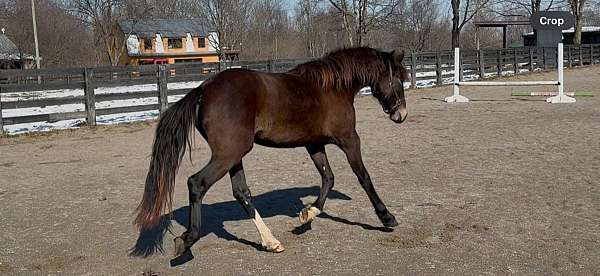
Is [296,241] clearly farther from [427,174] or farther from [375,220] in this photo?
[427,174]

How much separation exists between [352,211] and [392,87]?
4.22ft

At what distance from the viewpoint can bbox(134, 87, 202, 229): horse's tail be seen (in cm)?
428

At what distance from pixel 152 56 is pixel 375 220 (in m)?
63.7

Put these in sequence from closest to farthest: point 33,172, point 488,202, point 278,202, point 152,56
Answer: point 488,202 → point 278,202 → point 33,172 → point 152,56

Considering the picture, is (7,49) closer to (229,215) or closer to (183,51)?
(183,51)

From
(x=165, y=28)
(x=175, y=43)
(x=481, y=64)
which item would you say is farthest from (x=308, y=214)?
(x=175, y=43)

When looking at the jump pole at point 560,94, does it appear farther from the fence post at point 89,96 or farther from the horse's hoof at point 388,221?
the horse's hoof at point 388,221

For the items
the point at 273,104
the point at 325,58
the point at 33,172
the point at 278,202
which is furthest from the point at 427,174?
the point at 33,172

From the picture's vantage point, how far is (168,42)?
67312mm

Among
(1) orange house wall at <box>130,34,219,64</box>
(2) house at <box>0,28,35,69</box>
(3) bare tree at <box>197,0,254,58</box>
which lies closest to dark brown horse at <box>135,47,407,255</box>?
(3) bare tree at <box>197,0,254,58</box>

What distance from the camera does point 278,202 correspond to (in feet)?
20.8

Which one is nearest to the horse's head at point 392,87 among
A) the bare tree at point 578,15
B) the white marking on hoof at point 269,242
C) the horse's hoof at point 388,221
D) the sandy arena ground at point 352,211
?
the horse's hoof at point 388,221

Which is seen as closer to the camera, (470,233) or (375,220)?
(470,233)

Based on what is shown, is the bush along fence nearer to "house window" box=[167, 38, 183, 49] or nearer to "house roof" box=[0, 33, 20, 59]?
"house roof" box=[0, 33, 20, 59]
